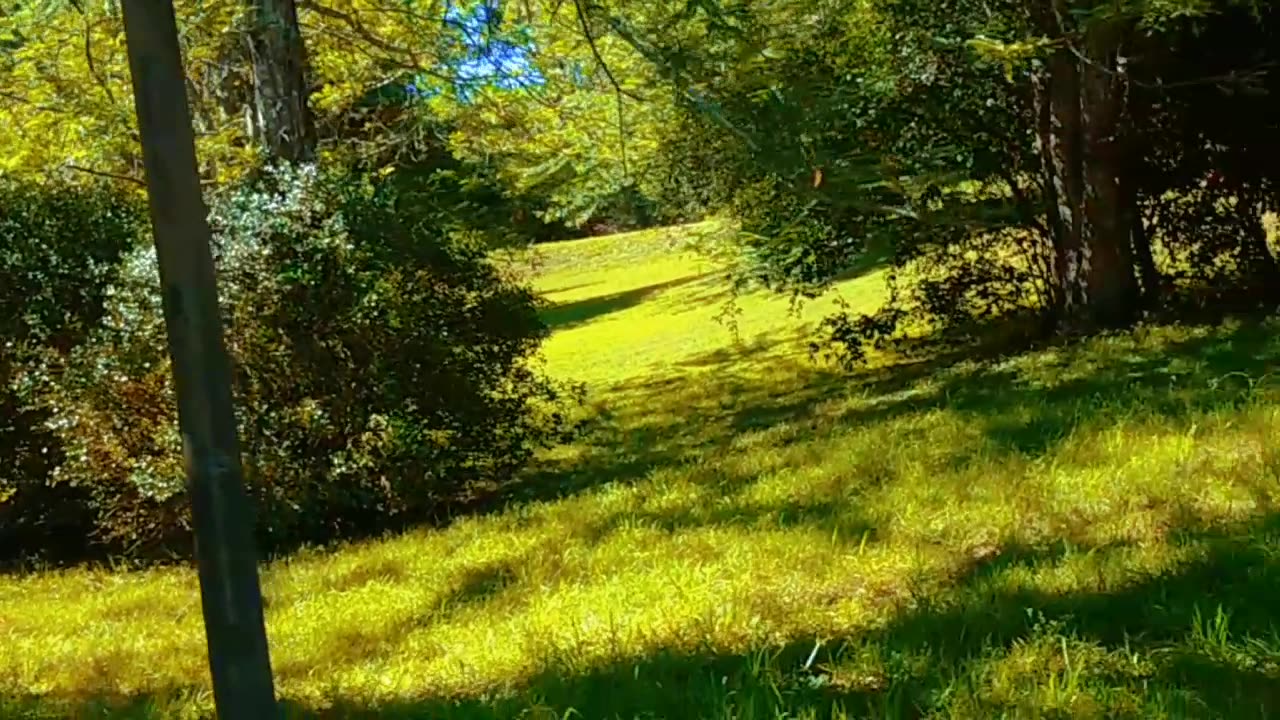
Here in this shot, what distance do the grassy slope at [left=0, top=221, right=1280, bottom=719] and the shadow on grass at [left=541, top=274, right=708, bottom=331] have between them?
59.8ft

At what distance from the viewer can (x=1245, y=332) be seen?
8281 millimetres

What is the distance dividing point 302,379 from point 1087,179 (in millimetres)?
6380

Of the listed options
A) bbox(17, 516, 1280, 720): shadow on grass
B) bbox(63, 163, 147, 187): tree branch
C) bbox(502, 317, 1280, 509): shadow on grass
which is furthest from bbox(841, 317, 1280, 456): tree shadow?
bbox(63, 163, 147, 187): tree branch

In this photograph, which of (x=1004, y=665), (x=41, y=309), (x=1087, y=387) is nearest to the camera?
(x=1004, y=665)

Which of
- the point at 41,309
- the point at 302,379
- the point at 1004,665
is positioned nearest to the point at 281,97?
the point at 41,309

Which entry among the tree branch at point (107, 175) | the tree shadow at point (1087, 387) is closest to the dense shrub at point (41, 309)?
the tree branch at point (107, 175)

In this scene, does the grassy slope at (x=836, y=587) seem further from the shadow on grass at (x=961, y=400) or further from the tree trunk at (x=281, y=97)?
the tree trunk at (x=281, y=97)

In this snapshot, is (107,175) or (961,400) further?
(107,175)

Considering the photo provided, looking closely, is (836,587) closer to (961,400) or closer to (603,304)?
(961,400)

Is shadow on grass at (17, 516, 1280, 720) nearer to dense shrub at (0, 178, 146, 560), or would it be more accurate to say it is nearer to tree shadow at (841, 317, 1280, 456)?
tree shadow at (841, 317, 1280, 456)

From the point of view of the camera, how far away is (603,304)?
95.5 feet

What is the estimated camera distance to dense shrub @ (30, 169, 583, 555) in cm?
735

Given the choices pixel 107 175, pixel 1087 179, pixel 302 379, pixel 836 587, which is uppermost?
pixel 107 175

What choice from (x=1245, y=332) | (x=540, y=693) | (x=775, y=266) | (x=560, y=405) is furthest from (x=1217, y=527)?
(x=775, y=266)
